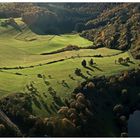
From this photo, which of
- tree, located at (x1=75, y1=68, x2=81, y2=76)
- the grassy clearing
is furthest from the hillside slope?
tree, located at (x1=75, y1=68, x2=81, y2=76)

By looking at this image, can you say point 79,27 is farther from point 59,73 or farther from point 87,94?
point 87,94

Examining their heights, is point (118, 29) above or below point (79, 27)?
above

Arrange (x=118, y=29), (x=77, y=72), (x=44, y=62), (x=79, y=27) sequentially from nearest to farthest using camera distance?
(x=77, y=72) → (x=44, y=62) → (x=118, y=29) → (x=79, y=27)

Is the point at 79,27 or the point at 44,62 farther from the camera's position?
the point at 79,27

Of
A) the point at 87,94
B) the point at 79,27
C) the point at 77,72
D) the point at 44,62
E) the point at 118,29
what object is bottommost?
the point at 87,94

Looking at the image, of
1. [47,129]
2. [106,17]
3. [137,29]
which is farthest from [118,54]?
[47,129]

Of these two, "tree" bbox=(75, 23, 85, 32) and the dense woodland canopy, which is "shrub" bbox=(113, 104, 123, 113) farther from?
"tree" bbox=(75, 23, 85, 32)

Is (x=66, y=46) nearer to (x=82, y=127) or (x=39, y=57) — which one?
(x=39, y=57)

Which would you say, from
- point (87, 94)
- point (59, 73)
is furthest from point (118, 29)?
point (87, 94)
